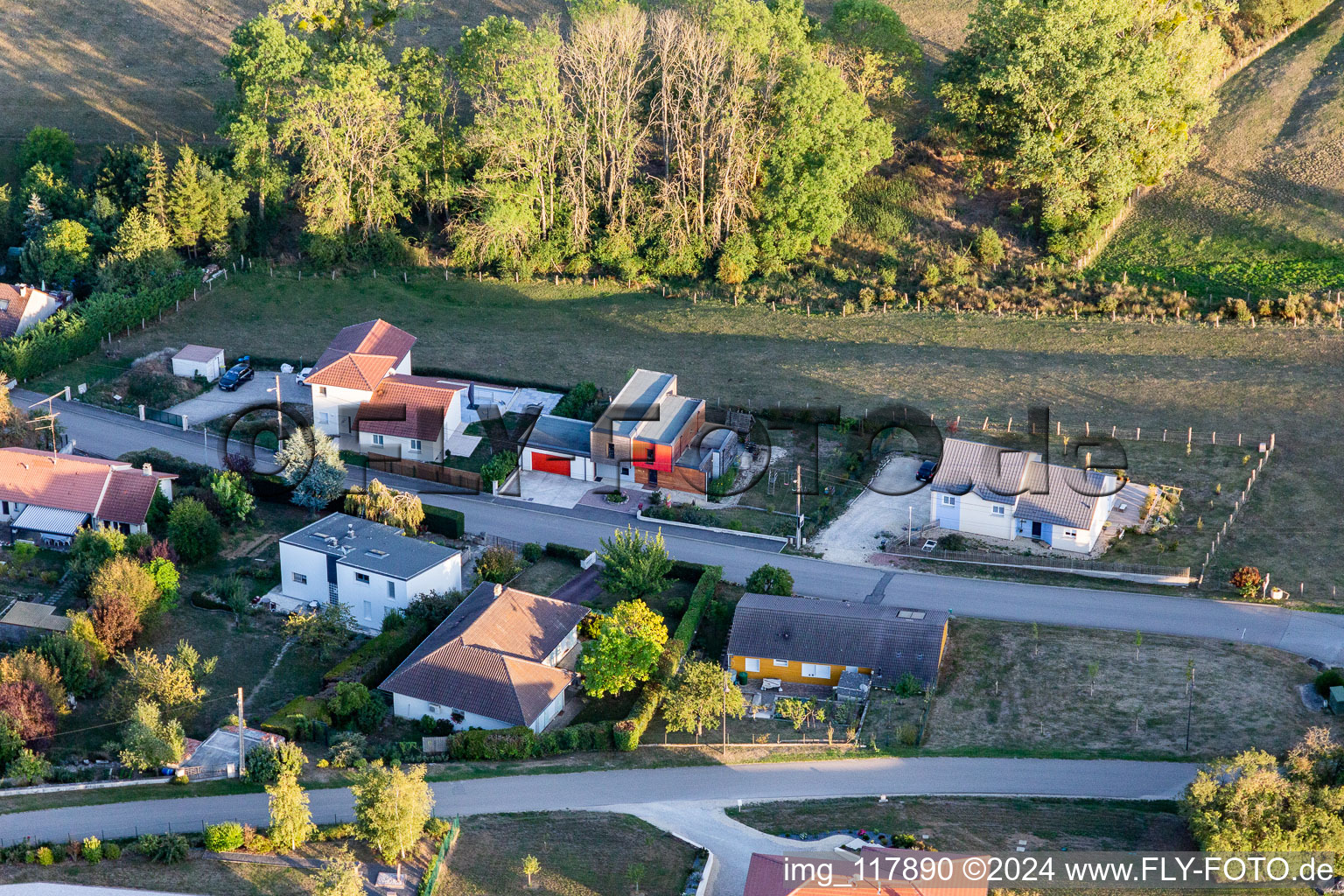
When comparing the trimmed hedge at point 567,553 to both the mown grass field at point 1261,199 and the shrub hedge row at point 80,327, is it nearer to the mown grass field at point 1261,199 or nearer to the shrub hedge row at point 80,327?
the shrub hedge row at point 80,327

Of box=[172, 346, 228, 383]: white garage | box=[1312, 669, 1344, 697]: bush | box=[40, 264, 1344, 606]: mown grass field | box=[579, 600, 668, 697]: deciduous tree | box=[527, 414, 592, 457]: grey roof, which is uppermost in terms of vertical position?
box=[40, 264, 1344, 606]: mown grass field

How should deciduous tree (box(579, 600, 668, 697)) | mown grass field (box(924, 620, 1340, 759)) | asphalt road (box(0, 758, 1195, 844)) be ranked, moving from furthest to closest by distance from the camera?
1. deciduous tree (box(579, 600, 668, 697))
2. mown grass field (box(924, 620, 1340, 759))
3. asphalt road (box(0, 758, 1195, 844))

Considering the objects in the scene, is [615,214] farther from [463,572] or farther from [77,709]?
[77,709]

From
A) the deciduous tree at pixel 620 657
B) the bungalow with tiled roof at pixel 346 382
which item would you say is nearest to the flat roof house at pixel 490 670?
the deciduous tree at pixel 620 657

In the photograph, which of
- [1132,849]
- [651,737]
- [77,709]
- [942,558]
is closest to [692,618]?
[651,737]

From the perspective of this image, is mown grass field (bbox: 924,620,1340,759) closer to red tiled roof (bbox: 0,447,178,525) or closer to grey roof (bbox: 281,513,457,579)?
grey roof (bbox: 281,513,457,579)

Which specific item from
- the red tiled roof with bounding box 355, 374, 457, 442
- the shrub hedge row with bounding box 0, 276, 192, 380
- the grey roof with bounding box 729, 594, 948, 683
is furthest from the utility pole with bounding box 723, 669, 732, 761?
the shrub hedge row with bounding box 0, 276, 192, 380
